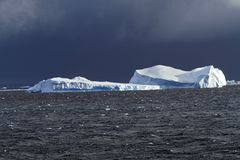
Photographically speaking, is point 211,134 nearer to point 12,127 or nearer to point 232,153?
point 232,153

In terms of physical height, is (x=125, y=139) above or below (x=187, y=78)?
below

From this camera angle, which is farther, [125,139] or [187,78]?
[187,78]

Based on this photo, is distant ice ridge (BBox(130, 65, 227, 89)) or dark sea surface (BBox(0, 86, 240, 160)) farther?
distant ice ridge (BBox(130, 65, 227, 89))

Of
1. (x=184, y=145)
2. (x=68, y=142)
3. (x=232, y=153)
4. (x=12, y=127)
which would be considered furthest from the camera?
(x=12, y=127)

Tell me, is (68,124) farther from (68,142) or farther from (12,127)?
(68,142)

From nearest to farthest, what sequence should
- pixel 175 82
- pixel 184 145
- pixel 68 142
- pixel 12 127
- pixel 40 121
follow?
pixel 184 145
pixel 68 142
pixel 12 127
pixel 40 121
pixel 175 82

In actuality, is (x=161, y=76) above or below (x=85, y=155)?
above

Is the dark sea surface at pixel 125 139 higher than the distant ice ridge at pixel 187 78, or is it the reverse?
the distant ice ridge at pixel 187 78

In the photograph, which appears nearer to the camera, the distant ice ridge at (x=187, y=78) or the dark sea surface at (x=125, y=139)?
the dark sea surface at (x=125, y=139)

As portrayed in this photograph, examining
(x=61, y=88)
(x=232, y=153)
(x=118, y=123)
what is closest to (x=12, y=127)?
(x=118, y=123)

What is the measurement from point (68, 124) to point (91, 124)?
2.43 meters

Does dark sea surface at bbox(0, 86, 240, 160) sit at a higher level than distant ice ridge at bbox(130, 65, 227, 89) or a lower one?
lower

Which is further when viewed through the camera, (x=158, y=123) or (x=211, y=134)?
(x=158, y=123)

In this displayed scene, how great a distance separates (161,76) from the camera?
7741 inches
